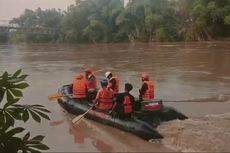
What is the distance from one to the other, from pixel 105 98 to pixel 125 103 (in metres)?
1.11

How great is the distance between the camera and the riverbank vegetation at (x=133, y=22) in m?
54.5

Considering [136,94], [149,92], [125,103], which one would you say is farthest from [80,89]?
[136,94]

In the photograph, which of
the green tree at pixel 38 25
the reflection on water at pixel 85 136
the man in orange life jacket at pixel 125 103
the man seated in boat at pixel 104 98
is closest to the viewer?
the reflection on water at pixel 85 136

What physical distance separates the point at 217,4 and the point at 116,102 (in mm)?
48524

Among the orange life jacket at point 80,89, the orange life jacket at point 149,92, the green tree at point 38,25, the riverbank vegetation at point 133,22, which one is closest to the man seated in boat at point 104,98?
the orange life jacket at point 149,92

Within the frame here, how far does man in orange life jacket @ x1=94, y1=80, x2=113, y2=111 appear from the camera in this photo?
399 inches

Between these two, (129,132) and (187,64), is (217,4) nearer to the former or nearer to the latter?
(187,64)

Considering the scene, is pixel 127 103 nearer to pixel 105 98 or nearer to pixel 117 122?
pixel 117 122

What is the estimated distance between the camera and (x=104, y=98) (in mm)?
10227

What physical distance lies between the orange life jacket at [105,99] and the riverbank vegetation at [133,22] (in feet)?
140

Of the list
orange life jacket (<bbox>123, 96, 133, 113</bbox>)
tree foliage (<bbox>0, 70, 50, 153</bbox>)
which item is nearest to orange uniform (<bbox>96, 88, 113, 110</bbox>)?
orange life jacket (<bbox>123, 96, 133, 113</bbox>)

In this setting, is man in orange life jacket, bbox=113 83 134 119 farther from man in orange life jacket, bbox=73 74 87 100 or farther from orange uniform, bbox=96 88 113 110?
man in orange life jacket, bbox=73 74 87 100

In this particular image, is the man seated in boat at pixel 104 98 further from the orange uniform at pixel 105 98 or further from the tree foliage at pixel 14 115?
the tree foliage at pixel 14 115

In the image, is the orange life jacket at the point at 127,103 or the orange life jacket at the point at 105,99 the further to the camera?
the orange life jacket at the point at 105,99
